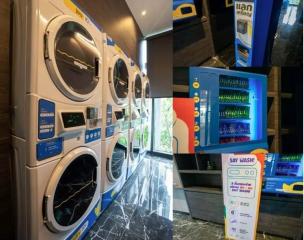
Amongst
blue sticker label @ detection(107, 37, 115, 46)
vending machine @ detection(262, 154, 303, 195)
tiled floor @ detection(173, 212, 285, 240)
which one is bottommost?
tiled floor @ detection(173, 212, 285, 240)

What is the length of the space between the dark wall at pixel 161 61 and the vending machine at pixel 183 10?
0.40 feet

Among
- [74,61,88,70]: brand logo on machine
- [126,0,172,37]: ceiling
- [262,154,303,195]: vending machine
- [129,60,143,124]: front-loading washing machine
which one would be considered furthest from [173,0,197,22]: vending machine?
[262,154,303,195]: vending machine

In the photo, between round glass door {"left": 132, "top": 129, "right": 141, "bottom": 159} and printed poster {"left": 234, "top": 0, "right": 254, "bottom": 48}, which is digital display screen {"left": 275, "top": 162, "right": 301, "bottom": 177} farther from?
round glass door {"left": 132, "top": 129, "right": 141, "bottom": 159}

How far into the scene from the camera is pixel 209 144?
4.17ft

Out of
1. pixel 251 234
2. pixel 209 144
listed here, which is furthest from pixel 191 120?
pixel 251 234

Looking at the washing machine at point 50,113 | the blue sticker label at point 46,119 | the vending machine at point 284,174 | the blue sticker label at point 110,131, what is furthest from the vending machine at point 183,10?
the vending machine at point 284,174

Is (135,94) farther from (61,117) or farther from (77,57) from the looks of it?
(61,117)

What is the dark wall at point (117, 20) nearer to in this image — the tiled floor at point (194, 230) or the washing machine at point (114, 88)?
the washing machine at point (114, 88)

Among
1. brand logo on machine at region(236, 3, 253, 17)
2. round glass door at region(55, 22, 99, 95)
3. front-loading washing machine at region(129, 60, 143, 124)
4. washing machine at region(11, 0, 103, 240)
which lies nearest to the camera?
washing machine at region(11, 0, 103, 240)

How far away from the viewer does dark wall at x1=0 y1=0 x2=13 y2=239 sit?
0.80 meters

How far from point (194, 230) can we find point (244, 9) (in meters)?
1.61

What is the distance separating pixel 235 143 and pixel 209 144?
19cm

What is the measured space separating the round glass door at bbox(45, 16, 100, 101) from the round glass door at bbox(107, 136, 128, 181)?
1.71 feet

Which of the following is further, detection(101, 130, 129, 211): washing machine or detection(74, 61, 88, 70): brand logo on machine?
detection(101, 130, 129, 211): washing machine
